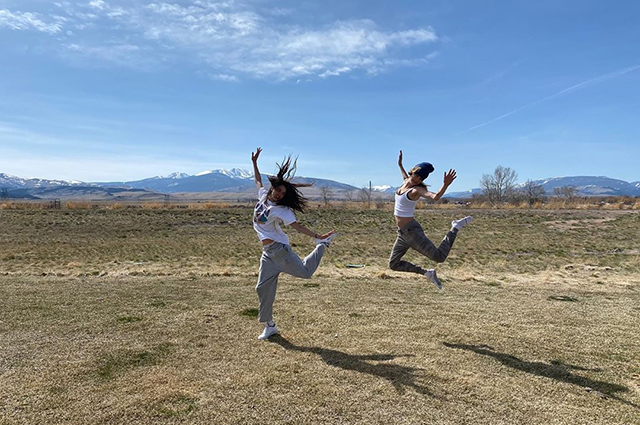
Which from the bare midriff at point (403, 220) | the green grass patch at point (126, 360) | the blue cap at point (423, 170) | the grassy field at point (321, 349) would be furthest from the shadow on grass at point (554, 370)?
the green grass patch at point (126, 360)

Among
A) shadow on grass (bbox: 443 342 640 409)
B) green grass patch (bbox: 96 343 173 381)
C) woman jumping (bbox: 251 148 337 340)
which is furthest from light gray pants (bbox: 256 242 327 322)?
shadow on grass (bbox: 443 342 640 409)

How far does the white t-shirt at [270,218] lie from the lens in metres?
6.00

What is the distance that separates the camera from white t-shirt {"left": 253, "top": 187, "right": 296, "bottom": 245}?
5999 mm

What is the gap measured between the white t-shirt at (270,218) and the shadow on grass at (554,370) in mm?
2904

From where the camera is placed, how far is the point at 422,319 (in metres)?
7.45

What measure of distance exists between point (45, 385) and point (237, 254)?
14.7 meters

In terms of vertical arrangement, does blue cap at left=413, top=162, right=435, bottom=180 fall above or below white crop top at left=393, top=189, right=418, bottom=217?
above

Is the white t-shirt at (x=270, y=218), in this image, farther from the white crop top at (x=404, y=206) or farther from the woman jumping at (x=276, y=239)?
the white crop top at (x=404, y=206)

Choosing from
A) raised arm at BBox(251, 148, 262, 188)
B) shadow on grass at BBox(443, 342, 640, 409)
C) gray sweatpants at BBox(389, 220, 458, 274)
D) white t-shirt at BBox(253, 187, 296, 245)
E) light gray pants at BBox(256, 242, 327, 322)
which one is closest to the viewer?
shadow on grass at BBox(443, 342, 640, 409)

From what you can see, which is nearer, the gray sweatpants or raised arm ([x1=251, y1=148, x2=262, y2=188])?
raised arm ([x1=251, y1=148, x2=262, y2=188])

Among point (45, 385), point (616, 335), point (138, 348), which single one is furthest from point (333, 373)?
point (616, 335)

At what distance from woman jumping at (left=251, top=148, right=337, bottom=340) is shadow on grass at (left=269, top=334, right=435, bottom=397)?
73 cm

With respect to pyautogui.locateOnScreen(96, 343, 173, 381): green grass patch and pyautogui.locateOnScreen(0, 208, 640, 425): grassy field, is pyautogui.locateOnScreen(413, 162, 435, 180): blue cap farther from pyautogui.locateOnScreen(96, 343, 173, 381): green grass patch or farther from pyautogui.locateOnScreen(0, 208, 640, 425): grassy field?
pyautogui.locateOnScreen(96, 343, 173, 381): green grass patch

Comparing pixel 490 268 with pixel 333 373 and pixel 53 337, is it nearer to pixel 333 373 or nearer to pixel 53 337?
pixel 333 373
